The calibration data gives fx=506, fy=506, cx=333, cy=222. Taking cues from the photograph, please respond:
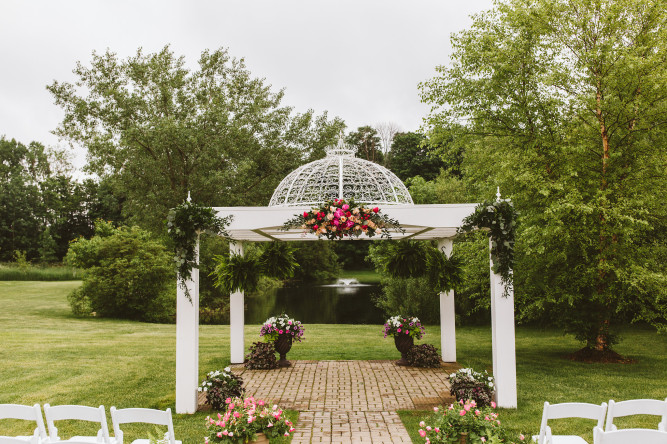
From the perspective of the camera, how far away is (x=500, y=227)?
23.7 feet

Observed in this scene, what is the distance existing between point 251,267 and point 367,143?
3054 centimetres

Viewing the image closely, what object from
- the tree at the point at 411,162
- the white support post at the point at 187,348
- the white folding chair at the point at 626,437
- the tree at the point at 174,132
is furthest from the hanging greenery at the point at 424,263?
the tree at the point at 411,162

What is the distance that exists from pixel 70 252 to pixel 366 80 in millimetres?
17984

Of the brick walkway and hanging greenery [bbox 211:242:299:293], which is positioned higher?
hanging greenery [bbox 211:242:299:293]

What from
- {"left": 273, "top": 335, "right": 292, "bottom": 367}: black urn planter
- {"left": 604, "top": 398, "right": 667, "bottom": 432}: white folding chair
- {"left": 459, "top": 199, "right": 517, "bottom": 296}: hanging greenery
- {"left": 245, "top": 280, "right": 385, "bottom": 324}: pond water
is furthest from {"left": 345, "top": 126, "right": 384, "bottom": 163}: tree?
{"left": 604, "top": 398, "right": 667, "bottom": 432}: white folding chair

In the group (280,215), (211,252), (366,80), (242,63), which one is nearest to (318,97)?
(366,80)

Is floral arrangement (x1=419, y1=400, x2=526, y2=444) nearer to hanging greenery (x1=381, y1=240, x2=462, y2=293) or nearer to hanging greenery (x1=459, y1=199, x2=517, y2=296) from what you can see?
hanging greenery (x1=459, y1=199, x2=517, y2=296)

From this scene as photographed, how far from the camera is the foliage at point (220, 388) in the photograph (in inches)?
285

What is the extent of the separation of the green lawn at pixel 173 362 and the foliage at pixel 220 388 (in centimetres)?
28

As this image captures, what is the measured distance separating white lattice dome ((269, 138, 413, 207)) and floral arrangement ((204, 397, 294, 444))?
4055 mm

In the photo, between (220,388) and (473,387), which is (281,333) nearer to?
(220,388)

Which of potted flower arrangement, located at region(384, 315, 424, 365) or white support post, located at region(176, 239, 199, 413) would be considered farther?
potted flower arrangement, located at region(384, 315, 424, 365)

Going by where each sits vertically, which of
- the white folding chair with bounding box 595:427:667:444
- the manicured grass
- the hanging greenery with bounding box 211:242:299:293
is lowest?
the manicured grass

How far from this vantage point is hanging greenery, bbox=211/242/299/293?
9789mm
